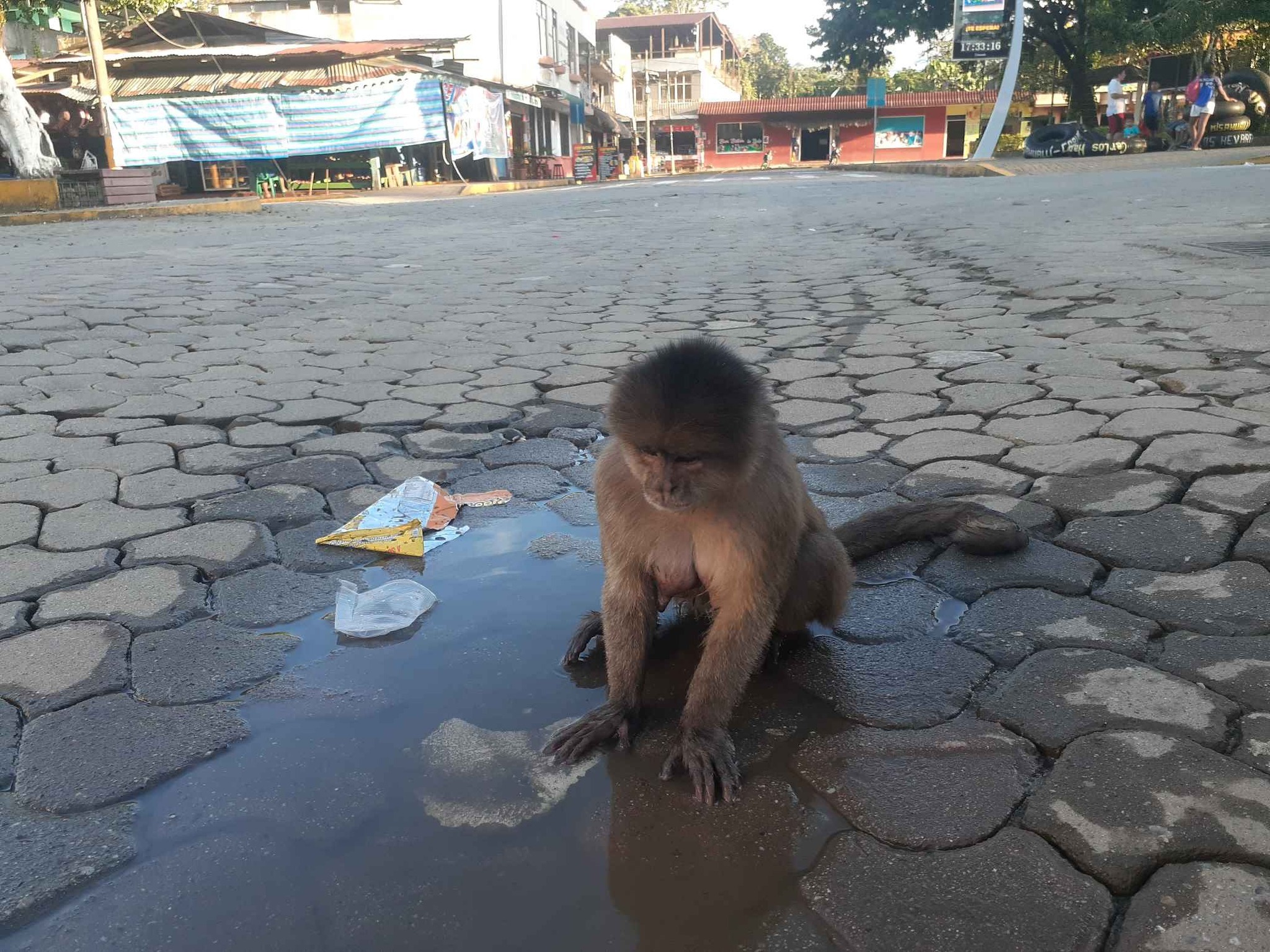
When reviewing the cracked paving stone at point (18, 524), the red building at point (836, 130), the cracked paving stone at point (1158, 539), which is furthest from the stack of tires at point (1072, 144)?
the cracked paving stone at point (18, 524)

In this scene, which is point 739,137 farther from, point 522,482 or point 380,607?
point 380,607

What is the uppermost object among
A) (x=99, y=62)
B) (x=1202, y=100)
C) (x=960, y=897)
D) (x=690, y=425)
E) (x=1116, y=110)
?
(x=99, y=62)

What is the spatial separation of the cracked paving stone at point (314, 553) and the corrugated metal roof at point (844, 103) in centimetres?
4742

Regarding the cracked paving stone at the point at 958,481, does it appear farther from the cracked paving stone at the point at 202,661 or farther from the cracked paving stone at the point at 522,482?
the cracked paving stone at the point at 202,661

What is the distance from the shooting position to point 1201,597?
7.56 feet

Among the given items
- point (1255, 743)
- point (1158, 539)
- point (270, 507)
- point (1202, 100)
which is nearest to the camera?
point (1255, 743)

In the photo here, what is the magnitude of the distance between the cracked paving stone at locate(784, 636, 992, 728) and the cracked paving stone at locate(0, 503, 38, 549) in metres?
2.34

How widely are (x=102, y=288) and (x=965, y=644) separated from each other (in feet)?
26.3

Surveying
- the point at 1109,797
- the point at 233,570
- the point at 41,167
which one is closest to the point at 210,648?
the point at 233,570

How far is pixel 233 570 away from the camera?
2670 millimetres

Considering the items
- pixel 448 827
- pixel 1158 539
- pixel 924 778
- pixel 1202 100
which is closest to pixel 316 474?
pixel 448 827

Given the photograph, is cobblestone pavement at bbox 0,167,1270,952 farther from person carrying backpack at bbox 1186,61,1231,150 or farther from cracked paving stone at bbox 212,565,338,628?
person carrying backpack at bbox 1186,61,1231,150

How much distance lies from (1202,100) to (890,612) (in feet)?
85.1

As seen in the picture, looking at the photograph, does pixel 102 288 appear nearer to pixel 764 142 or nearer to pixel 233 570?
pixel 233 570
